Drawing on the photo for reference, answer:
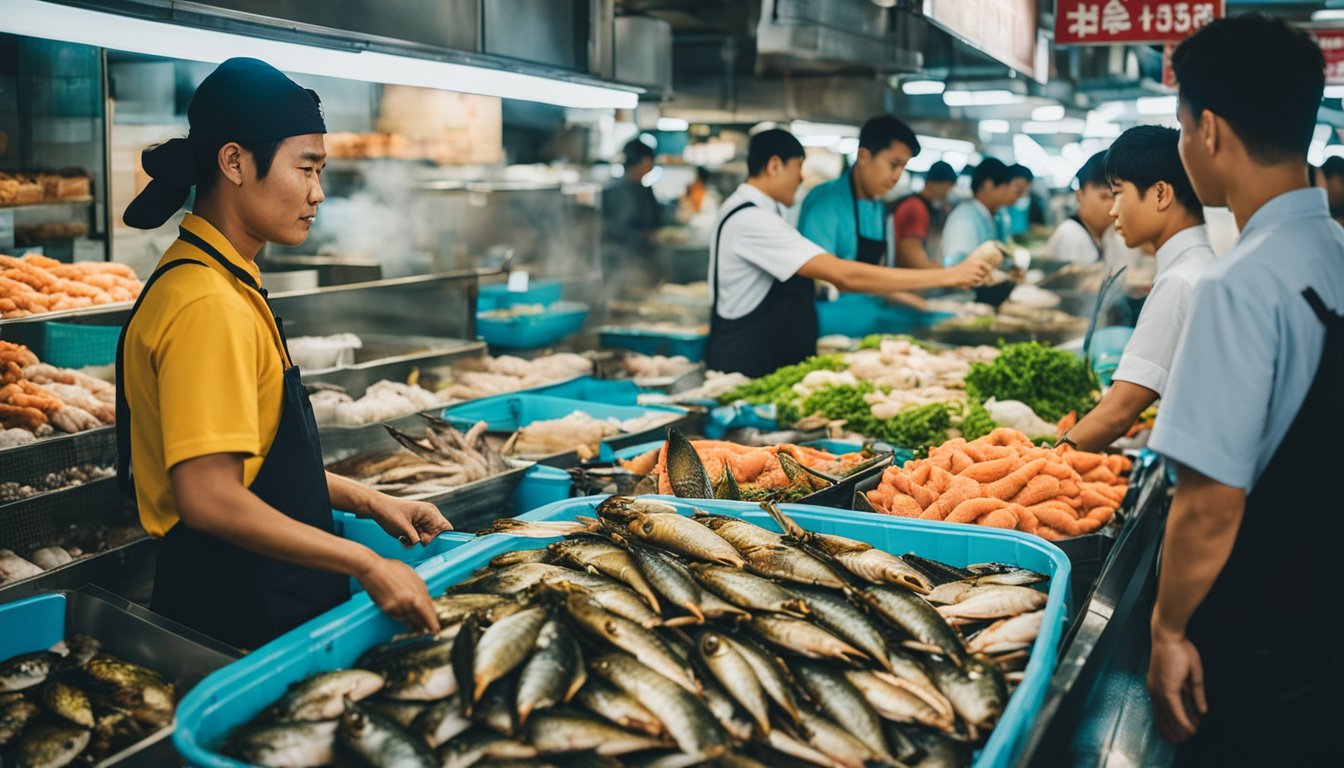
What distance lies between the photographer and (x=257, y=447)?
223cm

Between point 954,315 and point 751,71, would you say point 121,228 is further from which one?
point 751,71

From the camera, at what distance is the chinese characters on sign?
25.6ft

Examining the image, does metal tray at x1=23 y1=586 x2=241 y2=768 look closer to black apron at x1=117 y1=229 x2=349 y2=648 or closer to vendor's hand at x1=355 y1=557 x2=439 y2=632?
black apron at x1=117 y1=229 x2=349 y2=648

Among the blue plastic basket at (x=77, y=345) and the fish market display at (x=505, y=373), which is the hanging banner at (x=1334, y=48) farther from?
A: the blue plastic basket at (x=77, y=345)

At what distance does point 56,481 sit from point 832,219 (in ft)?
16.6

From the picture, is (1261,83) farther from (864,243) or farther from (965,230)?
(965,230)

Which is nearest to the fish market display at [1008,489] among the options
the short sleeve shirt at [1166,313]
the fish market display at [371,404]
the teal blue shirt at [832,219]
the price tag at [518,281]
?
the short sleeve shirt at [1166,313]

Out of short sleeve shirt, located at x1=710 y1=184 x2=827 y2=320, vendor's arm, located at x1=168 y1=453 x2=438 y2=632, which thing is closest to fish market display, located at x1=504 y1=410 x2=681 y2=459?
short sleeve shirt, located at x1=710 y1=184 x2=827 y2=320

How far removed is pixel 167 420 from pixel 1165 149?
124 inches

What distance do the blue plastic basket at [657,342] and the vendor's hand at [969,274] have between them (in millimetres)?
2350

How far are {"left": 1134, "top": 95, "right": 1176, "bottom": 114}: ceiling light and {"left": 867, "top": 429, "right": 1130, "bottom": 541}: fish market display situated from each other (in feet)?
38.7

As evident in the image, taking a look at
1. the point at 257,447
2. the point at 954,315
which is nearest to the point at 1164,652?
the point at 257,447

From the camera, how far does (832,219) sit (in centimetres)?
751

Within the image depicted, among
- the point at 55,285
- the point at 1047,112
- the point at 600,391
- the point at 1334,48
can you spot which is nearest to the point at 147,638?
the point at 55,285
